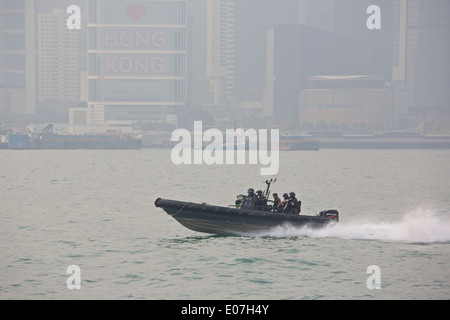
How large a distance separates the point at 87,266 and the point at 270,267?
22.8 ft

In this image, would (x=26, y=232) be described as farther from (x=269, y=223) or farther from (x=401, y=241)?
(x=401, y=241)

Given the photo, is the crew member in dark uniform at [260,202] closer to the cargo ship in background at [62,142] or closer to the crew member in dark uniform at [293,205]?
the crew member in dark uniform at [293,205]

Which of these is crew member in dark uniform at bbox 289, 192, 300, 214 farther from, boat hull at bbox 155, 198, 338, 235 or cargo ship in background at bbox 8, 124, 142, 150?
cargo ship in background at bbox 8, 124, 142, 150

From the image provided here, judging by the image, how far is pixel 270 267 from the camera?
28.5 metres

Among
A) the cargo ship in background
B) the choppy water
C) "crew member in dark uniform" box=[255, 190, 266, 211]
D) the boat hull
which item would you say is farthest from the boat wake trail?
the cargo ship in background

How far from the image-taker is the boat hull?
3219 centimetres

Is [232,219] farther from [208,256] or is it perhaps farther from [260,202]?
[208,256]

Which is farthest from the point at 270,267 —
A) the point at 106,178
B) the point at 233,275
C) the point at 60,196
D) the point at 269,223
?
the point at 106,178

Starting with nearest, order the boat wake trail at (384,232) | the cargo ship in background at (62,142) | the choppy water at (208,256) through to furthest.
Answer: the choppy water at (208,256) → the boat wake trail at (384,232) → the cargo ship in background at (62,142)

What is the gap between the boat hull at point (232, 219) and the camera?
106 feet

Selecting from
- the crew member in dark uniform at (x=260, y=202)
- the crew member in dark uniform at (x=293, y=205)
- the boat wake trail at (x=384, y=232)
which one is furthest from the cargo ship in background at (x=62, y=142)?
the crew member in dark uniform at (x=293, y=205)

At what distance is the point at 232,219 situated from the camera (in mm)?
32406

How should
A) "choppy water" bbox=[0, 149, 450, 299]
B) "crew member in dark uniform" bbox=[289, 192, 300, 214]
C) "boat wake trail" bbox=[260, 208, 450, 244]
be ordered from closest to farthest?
"choppy water" bbox=[0, 149, 450, 299] < "crew member in dark uniform" bbox=[289, 192, 300, 214] < "boat wake trail" bbox=[260, 208, 450, 244]

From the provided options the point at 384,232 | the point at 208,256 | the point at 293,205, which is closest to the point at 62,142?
the point at 384,232
